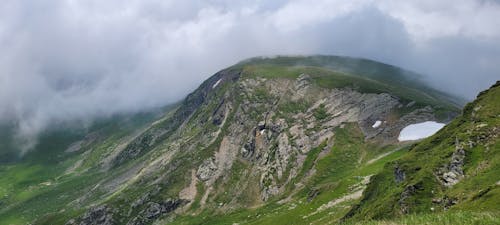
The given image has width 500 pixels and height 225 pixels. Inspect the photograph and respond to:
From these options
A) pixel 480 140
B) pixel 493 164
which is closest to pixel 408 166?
pixel 480 140

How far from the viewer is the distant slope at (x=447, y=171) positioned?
102 m

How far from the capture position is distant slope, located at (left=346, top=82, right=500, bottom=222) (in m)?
102

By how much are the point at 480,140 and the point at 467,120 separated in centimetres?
2640

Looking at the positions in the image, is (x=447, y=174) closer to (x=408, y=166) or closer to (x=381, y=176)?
(x=408, y=166)

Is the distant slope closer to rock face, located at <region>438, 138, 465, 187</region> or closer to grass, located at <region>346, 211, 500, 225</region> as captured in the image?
rock face, located at <region>438, 138, 465, 187</region>

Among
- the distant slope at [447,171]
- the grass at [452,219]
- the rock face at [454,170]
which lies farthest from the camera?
the rock face at [454,170]

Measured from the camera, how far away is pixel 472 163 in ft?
396

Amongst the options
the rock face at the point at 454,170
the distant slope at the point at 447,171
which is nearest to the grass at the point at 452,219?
the distant slope at the point at 447,171

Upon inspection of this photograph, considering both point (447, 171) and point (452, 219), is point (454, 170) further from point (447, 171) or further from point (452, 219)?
point (452, 219)

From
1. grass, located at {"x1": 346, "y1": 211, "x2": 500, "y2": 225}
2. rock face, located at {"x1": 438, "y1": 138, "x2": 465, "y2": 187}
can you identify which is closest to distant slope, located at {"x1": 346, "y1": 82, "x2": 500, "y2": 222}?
rock face, located at {"x1": 438, "y1": 138, "x2": 465, "y2": 187}

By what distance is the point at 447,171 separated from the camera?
127 meters

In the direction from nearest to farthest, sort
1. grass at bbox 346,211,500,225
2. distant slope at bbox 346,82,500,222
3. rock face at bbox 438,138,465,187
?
grass at bbox 346,211,500,225 → distant slope at bbox 346,82,500,222 → rock face at bbox 438,138,465,187

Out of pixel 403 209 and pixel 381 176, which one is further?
pixel 381 176

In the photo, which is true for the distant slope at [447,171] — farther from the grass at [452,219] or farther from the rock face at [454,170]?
the grass at [452,219]
